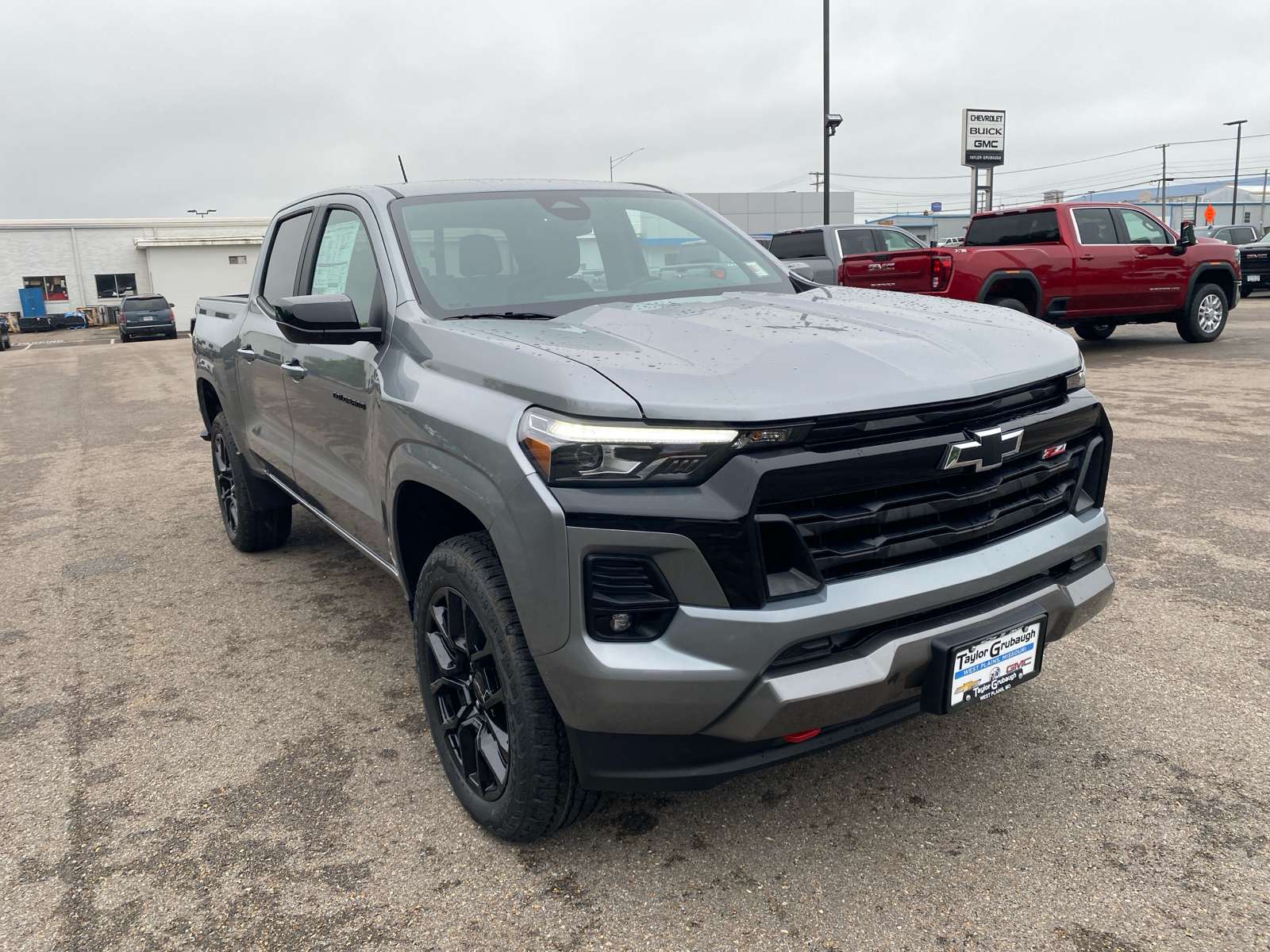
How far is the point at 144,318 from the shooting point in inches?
1226

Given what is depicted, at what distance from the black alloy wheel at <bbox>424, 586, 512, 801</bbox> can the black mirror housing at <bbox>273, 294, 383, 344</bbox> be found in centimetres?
90

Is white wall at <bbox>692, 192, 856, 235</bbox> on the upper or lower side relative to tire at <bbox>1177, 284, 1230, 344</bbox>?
upper

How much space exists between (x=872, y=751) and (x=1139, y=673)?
1.13 m

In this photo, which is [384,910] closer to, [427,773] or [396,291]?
[427,773]

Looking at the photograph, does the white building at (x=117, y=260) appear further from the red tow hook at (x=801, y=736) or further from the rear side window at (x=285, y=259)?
the red tow hook at (x=801, y=736)

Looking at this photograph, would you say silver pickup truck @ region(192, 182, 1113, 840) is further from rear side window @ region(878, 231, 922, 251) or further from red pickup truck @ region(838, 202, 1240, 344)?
rear side window @ region(878, 231, 922, 251)

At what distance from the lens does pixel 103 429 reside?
10391mm

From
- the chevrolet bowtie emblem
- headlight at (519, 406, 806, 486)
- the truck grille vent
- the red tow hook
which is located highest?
headlight at (519, 406, 806, 486)

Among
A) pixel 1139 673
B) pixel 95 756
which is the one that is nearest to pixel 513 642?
pixel 95 756

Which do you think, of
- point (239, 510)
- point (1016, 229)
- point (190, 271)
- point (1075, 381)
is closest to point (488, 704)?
point (1075, 381)

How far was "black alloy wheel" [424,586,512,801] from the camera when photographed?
2.54m

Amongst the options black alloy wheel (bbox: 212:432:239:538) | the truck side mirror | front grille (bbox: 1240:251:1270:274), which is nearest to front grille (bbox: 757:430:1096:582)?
black alloy wheel (bbox: 212:432:239:538)

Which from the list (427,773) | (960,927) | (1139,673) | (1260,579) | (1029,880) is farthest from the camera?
(1260,579)

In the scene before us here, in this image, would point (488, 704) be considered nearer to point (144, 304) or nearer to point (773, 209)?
point (144, 304)
